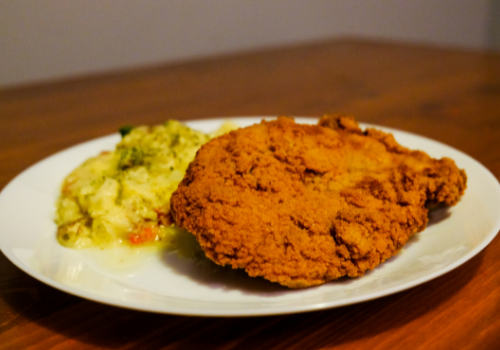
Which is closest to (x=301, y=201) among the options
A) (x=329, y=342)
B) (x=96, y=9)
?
(x=329, y=342)

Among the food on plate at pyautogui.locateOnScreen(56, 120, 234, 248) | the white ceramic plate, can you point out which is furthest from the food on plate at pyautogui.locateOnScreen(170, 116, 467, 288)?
the food on plate at pyautogui.locateOnScreen(56, 120, 234, 248)

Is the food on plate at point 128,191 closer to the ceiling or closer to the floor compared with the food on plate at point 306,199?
closer to the floor

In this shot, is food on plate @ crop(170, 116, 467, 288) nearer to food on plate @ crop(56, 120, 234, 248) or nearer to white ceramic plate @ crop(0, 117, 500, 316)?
white ceramic plate @ crop(0, 117, 500, 316)

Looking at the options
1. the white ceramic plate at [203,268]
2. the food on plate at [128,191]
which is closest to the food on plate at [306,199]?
the white ceramic plate at [203,268]

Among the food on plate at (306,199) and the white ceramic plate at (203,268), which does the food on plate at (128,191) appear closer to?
the white ceramic plate at (203,268)

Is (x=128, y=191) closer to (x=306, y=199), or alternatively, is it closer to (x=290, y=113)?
(x=306, y=199)

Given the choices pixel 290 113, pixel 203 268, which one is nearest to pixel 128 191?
pixel 203 268
